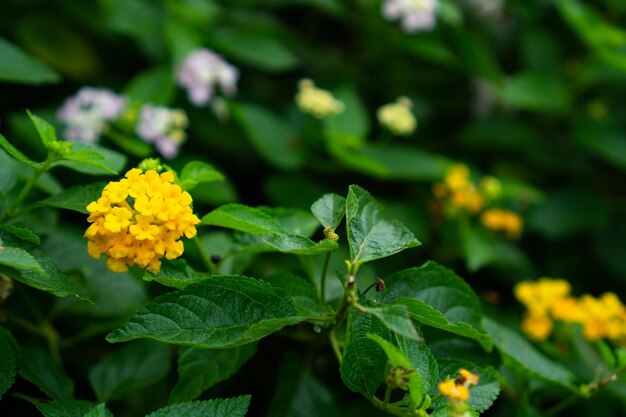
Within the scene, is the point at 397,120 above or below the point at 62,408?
above

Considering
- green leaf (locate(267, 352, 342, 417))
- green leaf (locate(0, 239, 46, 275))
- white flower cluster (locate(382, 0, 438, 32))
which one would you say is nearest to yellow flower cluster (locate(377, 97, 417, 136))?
white flower cluster (locate(382, 0, 438, 32))

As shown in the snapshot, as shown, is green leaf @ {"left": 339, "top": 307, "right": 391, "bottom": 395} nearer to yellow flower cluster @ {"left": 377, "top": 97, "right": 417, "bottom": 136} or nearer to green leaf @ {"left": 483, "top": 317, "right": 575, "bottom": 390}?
green leaf @ {"left": 483, "top": 317, "right": 575, "bottom": 390}

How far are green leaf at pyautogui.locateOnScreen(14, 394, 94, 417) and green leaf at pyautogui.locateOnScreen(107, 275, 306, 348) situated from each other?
6.6 inches

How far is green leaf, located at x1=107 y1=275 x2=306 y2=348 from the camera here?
1014 mm

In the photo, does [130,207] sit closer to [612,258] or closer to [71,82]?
[71,82]

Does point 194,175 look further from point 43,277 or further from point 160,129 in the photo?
point 160,129

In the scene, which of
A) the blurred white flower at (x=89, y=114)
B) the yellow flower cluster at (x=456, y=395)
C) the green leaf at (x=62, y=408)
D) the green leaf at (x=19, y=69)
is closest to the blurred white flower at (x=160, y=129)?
the blurred white flower at (x=89, y=114)

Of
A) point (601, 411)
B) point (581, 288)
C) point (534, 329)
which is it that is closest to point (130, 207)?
point (534, 329)

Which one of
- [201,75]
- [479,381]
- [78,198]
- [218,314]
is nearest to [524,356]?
[479,381]

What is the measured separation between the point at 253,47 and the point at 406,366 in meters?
1.48

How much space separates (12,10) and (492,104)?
67.8 inches

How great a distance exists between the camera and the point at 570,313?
5.28ft

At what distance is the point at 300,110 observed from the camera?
2.24 meters

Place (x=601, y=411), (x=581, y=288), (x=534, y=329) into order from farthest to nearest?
1. (x=581, y=288)
2. (x=601, y=411)
3. (x=534, y=329)
